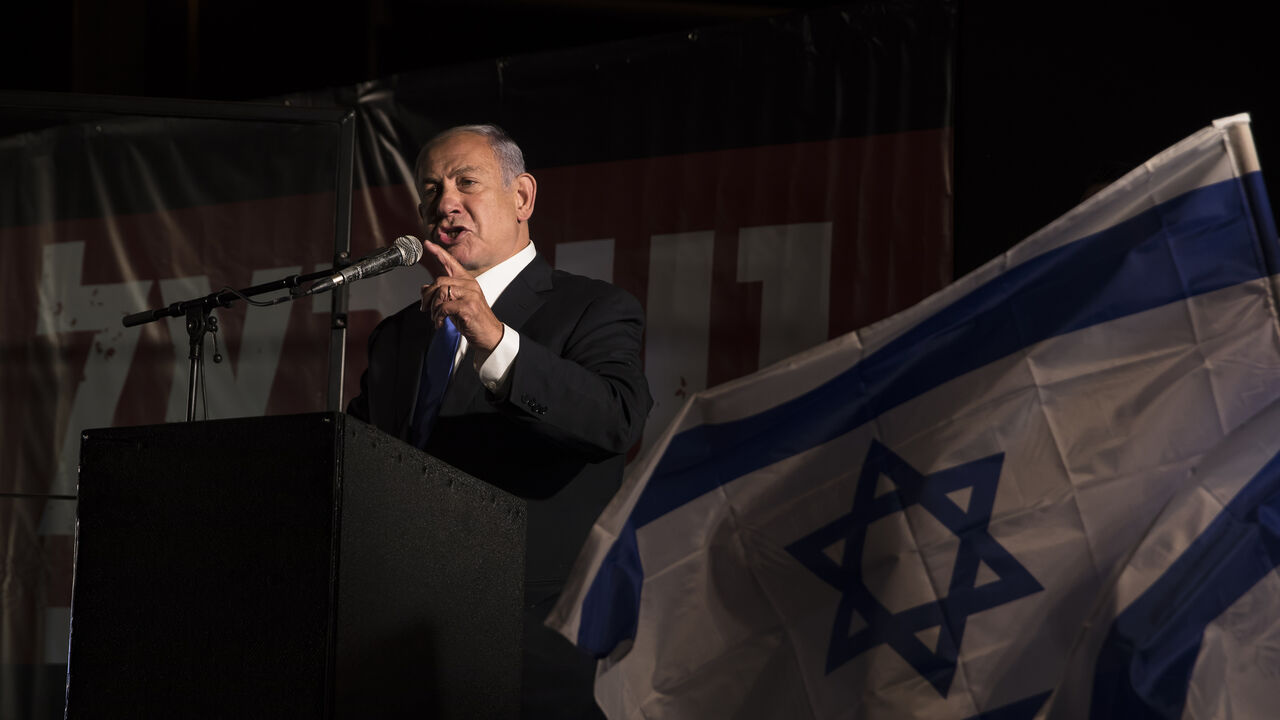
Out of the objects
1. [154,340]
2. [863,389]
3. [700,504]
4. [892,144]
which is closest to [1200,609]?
[863,389]

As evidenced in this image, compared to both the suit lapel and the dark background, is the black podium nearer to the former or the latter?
the suit lapel

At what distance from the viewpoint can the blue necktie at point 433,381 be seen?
221 cm

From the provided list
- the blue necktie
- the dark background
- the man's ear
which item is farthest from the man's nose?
the dark background

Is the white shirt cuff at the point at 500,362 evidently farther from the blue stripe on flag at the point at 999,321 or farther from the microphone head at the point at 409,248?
the blue stripe on flag at the point at 999,321

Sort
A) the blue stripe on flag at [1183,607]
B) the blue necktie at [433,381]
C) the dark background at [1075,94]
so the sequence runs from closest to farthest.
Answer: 1. the blue stripe on flag at [1183,607]
2. the blue necktie at [433,381]
3. the dark background at [1075,94]

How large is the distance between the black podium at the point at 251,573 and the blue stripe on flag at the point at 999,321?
0.26 m

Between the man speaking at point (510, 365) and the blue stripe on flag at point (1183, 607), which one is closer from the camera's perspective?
the blue stripe on flag at point (1183, 607)

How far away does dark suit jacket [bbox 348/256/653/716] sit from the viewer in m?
2.02

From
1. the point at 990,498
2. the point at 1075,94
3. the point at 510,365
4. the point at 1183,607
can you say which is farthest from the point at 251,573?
the point at 1075,94

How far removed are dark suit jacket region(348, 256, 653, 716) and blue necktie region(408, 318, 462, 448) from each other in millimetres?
21

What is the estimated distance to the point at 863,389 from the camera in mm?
1466

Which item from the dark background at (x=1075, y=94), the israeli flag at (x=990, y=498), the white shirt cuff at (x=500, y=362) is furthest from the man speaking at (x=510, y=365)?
the dark background at (x=1075, y=94)

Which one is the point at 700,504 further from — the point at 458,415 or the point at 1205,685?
the point at 458,415

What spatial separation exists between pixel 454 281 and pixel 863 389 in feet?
2.37
